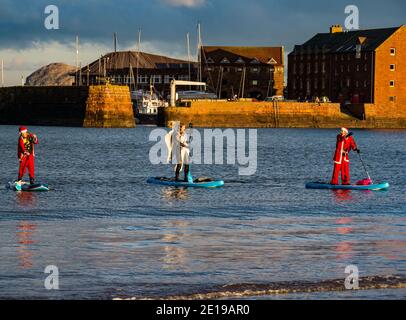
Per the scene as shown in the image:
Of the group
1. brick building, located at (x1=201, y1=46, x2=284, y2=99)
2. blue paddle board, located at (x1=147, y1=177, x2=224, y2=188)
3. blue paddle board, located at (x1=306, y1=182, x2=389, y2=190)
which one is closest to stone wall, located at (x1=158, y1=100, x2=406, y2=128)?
brick building, located at (x1=201, y1=46, x2=284, y2=99)

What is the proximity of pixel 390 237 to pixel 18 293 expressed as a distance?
1030cm

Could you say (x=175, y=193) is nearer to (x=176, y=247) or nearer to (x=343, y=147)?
(x=343, y=147)

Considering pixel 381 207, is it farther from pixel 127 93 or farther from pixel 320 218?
pixel 127 93

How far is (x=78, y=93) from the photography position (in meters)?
154

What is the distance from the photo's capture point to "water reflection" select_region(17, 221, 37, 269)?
20734 millimetres

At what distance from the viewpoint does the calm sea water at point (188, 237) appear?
19.0 metres

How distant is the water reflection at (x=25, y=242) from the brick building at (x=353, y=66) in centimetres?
14413

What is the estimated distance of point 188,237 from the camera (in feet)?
81.8

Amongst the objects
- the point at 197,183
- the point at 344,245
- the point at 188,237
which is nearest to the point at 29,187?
the point at 197,183

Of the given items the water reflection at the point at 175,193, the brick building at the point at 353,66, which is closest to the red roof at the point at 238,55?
the brick building at the point at 353,66

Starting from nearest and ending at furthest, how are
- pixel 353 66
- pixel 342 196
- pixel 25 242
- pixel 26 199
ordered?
pixel 25 242
pixel 26 199
pixel 342 196
pixel 353 66

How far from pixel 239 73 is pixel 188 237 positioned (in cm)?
17178

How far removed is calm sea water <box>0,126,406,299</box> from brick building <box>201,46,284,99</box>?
150199 millimetres

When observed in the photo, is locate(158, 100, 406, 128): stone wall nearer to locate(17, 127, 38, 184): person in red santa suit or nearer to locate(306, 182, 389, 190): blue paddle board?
locate(306, 182, 389, 190): blue paddle board
